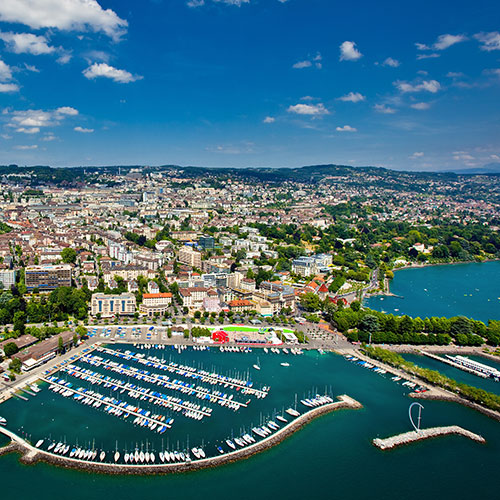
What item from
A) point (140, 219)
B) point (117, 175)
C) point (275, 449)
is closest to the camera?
point (275, 449)

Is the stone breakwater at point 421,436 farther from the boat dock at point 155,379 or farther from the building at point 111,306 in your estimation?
the building at point 111,306

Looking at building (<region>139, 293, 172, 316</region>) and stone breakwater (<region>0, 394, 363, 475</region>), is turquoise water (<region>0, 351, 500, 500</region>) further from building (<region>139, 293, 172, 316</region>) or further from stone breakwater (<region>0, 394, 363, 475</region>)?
building (<region>139, 293, 172, 316</region>)

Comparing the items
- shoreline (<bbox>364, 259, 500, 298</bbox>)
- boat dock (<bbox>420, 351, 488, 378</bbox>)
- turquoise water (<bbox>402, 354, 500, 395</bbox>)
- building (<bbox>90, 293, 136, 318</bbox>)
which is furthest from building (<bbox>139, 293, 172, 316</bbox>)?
shoreline (<bbox>364, 259, 500, 298</bbox>)

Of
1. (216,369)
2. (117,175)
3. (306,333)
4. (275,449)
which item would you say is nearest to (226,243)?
(306,333)

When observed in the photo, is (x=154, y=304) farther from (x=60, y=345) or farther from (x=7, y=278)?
(x=7, y=278)

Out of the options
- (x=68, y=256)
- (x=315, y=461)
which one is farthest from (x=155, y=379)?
(x=68, y=256)

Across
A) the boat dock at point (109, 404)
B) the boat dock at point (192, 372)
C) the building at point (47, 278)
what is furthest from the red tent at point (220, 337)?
the building at point (47, 278)

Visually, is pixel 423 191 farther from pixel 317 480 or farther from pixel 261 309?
pixel 317 480
